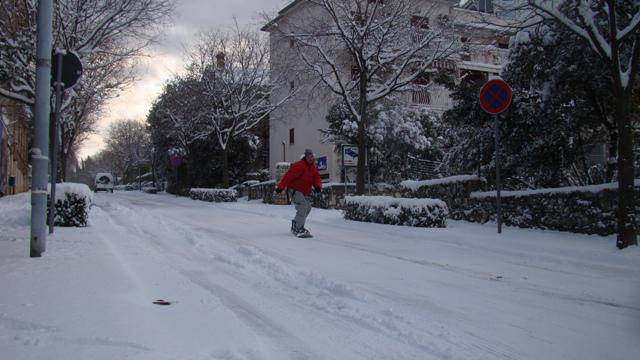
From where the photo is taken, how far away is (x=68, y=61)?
25.9ft

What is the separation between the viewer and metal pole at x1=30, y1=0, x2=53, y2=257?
246 inches

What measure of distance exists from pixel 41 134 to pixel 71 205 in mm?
4280

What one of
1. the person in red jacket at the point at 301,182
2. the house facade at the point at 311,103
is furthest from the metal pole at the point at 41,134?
the house facade at the point at 311,103

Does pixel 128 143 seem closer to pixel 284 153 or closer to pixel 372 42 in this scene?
pixel 284 153

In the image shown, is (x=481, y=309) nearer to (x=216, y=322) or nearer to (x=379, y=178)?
(x=216, y=322)

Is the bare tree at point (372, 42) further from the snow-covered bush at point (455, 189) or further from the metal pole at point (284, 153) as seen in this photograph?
the metal pole at point (284, 153)

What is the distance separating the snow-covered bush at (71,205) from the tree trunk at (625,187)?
9.53 meters

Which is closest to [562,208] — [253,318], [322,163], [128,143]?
[253,318]

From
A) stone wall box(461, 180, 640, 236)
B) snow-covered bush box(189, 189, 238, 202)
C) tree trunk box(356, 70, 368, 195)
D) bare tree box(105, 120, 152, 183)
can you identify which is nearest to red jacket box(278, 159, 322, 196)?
stone wall box(461, 180, 640, 236)

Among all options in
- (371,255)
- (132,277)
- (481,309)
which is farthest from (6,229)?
(481,309)

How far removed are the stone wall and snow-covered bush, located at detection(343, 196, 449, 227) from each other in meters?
1.28

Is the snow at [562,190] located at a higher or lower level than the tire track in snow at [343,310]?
higher

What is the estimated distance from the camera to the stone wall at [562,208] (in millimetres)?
9352

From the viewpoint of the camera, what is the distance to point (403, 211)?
12.0 metres
